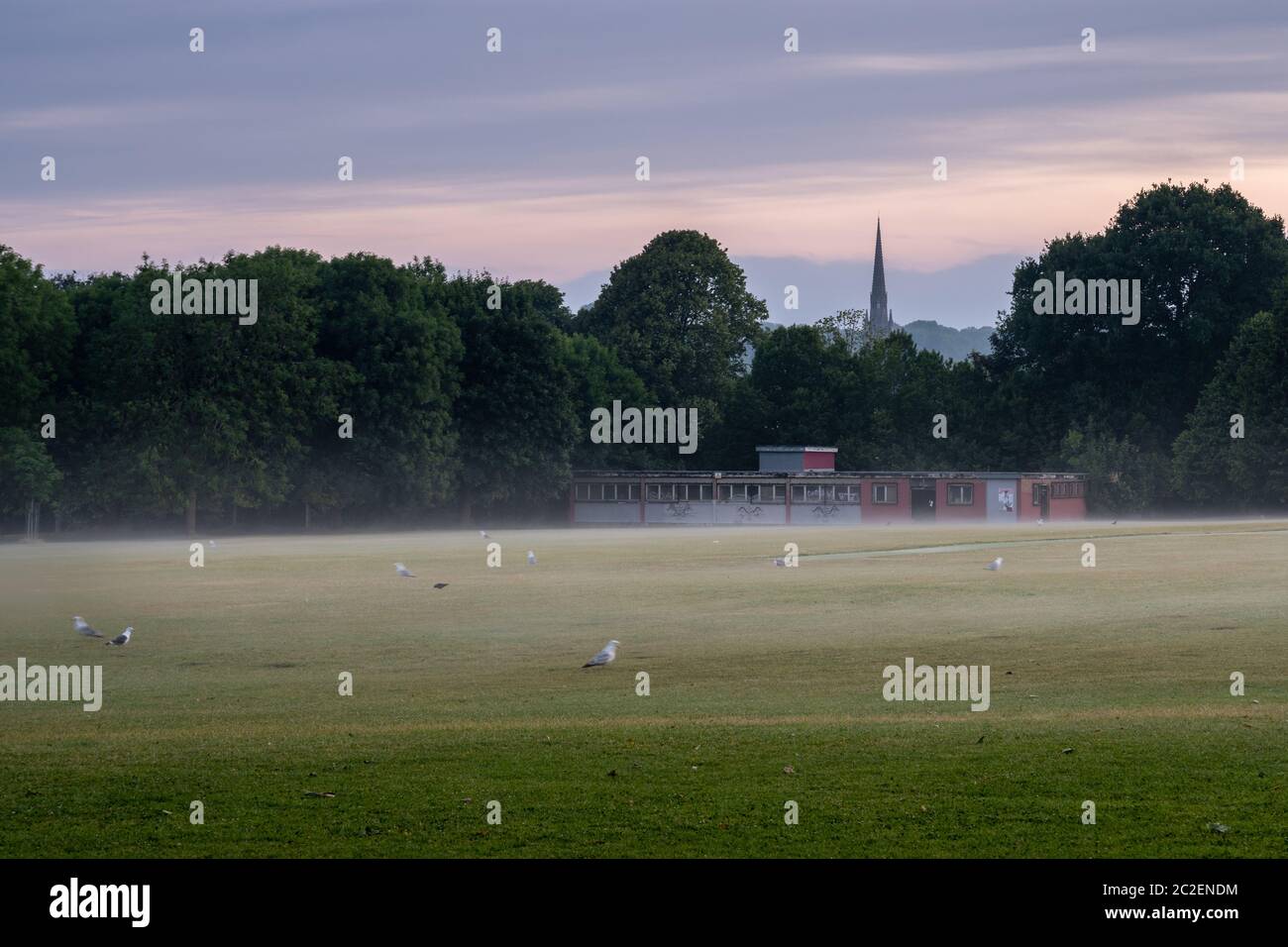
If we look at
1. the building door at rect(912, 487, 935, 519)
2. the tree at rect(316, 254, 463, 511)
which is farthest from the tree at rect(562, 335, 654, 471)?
the building door at rect(912, 487, 935, 519)

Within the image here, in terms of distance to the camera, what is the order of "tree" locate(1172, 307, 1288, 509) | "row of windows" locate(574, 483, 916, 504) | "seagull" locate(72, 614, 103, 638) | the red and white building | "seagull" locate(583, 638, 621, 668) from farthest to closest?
"row of windows" locate(574, 483, 916, 504)
the red and white building
"tree" locate(1172, 307, 1288, 509)
"seagull" locate(72, 614, 103, 638)
"seagull" locate(583, 638, 621, 668)

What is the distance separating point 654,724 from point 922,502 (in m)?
114

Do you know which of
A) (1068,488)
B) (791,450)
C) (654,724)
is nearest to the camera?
(654,724)

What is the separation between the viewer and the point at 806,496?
13338 cm

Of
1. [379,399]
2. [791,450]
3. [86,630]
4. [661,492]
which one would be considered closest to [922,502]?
[791,450]

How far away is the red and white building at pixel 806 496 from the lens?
132m

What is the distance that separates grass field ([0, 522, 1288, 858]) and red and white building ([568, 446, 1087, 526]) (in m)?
79.1

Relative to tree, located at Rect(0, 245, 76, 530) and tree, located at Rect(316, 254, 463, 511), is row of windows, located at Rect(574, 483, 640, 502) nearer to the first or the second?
tree, located at Rect(316, 254, 463, 511)

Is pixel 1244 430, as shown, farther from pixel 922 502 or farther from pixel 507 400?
pixel 507 400

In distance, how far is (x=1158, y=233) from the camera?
14062 cm

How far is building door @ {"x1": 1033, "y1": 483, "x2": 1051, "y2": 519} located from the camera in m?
135

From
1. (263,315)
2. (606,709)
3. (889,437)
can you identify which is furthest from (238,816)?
(889,437)

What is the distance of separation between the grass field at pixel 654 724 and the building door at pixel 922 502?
80.4 meters
